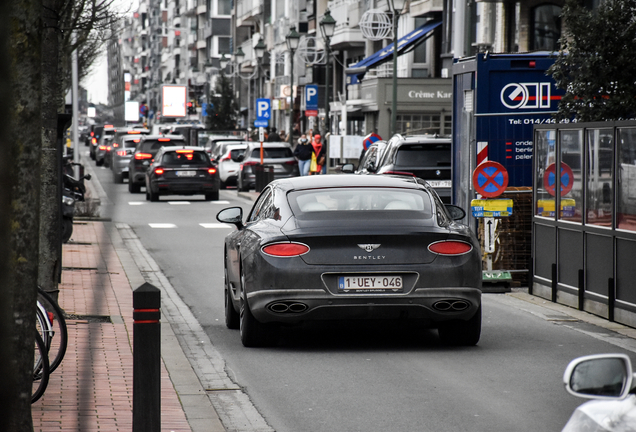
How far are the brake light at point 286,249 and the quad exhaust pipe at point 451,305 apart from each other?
1066 millimetres

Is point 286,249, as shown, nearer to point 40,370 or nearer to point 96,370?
point 96,370

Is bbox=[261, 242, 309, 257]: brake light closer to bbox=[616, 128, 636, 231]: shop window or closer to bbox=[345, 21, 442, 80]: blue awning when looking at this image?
bbox=[616, 128, 636, 231]: shop window

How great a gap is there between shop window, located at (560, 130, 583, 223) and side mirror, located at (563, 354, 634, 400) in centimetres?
957

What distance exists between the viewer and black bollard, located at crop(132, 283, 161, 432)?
5.94 meters

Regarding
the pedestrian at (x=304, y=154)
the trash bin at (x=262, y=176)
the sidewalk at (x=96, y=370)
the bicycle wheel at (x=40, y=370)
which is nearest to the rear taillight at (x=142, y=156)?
the trash bin at (x=262, y=176)

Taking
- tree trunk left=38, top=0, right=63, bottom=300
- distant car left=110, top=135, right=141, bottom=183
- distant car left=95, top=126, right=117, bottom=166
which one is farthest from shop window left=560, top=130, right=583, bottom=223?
distant car left=95, top=126, right=117, bottom=166

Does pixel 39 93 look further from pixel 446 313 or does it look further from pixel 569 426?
pixel 446 313

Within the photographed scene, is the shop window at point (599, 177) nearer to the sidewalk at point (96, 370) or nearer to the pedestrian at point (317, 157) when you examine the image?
the sidewalk at point (96, 370)

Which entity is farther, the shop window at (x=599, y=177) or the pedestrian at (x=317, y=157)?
the pedestrian at (x=317, y=157)

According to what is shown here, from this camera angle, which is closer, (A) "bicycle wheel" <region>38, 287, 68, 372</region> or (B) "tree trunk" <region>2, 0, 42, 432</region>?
(B) "tree trunk" <region>2, 0, 42, 432</region>

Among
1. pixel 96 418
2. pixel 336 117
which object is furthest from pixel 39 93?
pixel 336 117

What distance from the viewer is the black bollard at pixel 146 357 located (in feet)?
19.5

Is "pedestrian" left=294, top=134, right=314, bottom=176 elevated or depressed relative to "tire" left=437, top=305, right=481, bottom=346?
elevated

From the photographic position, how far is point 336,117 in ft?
196
